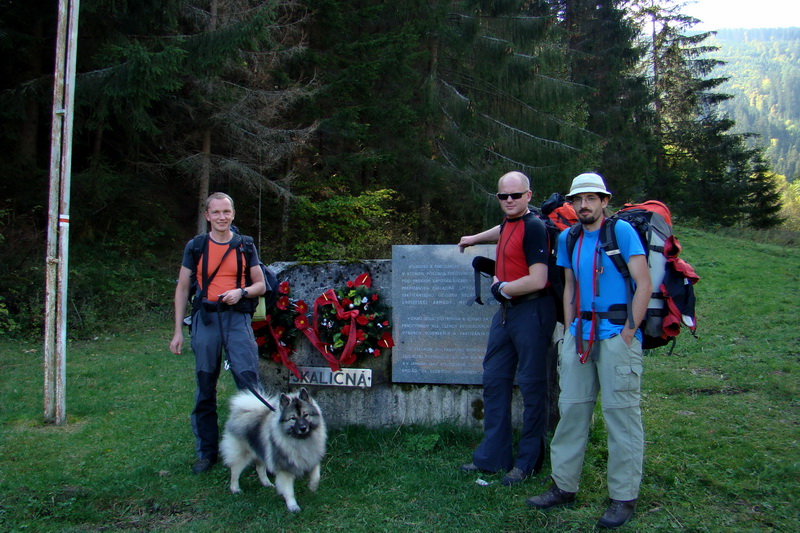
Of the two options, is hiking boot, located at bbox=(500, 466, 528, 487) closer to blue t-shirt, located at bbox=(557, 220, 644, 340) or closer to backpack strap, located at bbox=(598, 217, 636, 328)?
blue t-shirt, located at bbox=(557, 220, 644, 340)

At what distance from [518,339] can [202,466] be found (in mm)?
2593

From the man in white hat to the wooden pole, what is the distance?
444cm

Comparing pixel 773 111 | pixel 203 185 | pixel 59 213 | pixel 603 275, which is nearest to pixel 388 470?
pixel 603 275

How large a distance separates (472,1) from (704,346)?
1274cm

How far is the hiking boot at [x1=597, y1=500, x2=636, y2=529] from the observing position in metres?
3.42

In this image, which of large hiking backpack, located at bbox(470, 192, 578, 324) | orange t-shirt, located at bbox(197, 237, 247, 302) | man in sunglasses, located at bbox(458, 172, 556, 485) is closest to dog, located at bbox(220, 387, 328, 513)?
orange t-shirt, located at bbox(197, 237, 247, 302)

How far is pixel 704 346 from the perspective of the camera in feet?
27.9

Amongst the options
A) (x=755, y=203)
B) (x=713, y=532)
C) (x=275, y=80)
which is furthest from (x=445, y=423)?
(x=755, y=203)

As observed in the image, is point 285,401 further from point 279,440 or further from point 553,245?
point 553,245

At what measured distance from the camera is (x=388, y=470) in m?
4.41

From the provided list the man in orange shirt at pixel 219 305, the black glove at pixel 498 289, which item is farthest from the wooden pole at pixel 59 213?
the black glove at pixel 498 289

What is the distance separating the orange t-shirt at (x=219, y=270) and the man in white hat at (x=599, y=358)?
2.38m

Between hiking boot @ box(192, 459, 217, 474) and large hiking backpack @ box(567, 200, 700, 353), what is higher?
large hiking backpack @ box(567, 200, 700, 353)

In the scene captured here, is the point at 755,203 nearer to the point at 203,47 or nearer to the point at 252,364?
the point at 203,47
